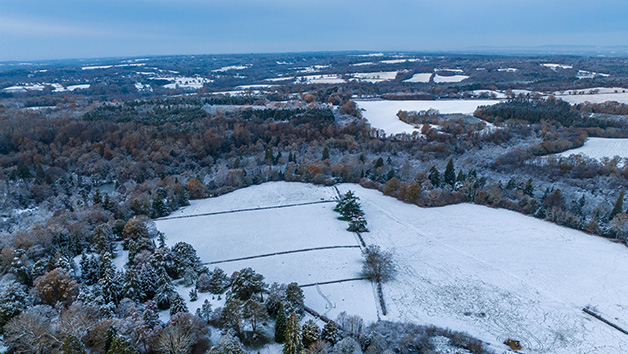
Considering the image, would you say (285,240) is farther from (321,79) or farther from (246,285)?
(321,79)

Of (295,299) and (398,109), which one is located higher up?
(398,109)

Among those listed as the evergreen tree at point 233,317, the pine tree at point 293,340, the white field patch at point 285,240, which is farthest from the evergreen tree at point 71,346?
the white field patch at point 285,240

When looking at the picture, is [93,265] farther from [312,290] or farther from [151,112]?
[151,112]

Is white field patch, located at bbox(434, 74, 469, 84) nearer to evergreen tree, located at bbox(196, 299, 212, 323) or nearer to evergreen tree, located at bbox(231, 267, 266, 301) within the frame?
evergreen tree, located at bbox(231, 267, 266, 301)

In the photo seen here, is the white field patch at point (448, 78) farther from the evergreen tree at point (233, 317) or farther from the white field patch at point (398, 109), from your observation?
the evergreen tree at point (233, 317)

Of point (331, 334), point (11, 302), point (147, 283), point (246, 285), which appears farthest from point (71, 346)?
point (331, 334)

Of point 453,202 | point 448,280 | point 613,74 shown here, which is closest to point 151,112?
point 453,202
